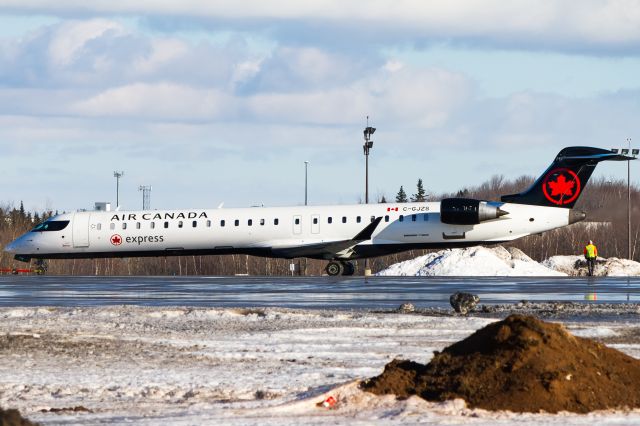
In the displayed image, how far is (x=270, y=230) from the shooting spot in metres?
48.0

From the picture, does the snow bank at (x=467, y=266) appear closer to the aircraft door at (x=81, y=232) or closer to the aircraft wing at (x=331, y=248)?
the aircraft wing at (x=331, y=248)

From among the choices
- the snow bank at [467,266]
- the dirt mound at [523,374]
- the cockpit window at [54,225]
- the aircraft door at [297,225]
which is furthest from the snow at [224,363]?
the snow bank at [467,266]

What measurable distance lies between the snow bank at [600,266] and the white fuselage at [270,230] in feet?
37.7

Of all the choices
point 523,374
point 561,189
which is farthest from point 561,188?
point 523,374

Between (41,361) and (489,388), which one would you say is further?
(41,361)

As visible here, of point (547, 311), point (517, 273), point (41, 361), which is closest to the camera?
point (41, 361)

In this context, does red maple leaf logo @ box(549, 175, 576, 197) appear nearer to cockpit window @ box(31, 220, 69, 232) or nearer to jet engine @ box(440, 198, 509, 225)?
jet engine @ box(440, 198, 509, 225)

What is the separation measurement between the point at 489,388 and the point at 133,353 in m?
6.06

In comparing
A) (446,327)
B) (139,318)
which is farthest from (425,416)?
(139,318)

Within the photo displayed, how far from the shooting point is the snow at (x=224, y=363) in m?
9.85

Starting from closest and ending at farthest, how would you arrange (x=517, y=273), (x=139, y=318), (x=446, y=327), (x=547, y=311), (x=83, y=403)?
(x=83, y=403), (x=446, y=327), (x=139, y=318), (x=547, y=311), (x=517, y=273)

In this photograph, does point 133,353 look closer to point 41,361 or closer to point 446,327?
point 41,361

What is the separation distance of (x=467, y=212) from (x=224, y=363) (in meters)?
32.8

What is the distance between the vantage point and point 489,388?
33.7 ft
